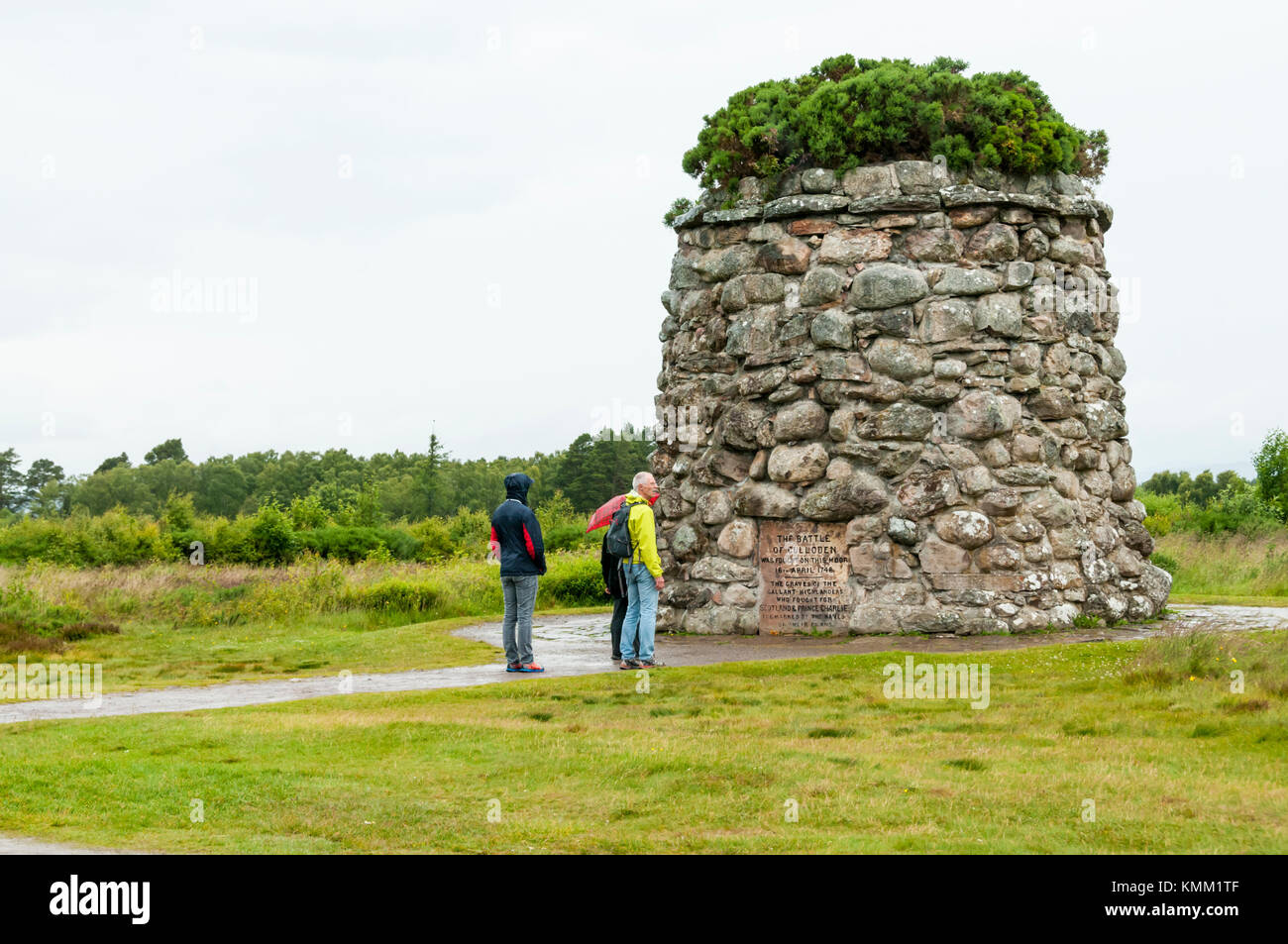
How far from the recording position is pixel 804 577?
14922 mm

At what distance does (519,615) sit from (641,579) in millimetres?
1300

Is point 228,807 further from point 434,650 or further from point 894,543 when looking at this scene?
point 894,543

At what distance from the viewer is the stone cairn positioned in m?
14.5

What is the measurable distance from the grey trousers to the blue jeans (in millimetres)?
972

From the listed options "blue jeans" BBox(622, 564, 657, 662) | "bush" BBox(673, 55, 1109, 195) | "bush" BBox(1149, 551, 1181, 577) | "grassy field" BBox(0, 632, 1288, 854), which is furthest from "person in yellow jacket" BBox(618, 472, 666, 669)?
"bush" BBox(1149, 551, 1181, 577)

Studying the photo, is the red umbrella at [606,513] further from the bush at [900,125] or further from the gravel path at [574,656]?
the bush at [900,125]

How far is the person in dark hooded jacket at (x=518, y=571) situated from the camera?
12.6 metres

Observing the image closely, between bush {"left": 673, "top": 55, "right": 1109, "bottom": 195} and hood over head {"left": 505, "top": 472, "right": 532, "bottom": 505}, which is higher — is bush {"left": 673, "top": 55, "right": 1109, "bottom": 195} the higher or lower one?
the higher one

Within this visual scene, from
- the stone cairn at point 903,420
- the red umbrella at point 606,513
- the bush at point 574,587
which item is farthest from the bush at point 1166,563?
the red umbrella at point 606,513

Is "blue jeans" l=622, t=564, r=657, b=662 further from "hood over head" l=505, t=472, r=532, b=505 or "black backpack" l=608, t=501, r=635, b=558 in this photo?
"hood over head" l=505, t=472, r=532, b=505

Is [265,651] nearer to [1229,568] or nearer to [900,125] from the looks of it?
[900,125]

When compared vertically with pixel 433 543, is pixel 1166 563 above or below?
above

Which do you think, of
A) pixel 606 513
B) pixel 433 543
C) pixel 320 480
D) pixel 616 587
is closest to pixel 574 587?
pixel 606 513

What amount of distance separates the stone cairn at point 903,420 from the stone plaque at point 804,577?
2 centimetres
